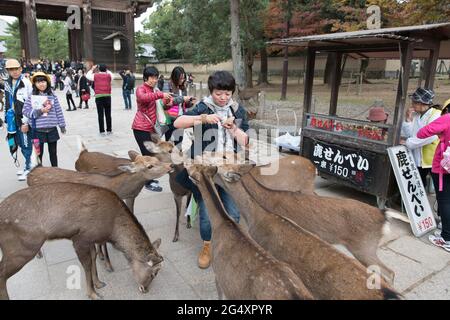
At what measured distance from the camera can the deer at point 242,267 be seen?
1.97 metres

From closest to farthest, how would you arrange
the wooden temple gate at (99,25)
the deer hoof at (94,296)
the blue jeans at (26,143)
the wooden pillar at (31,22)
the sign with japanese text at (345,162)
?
1. the deer hoof at (94,296)
2. the sign with japanese text at (345,162)
3. the blue jeans at (26,143)
4. the wooden pillar at (31,22)
5. the wooden temple gate at (99,25)

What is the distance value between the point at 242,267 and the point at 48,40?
2515 inches

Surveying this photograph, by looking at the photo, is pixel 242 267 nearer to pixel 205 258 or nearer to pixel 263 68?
pixel 205 258

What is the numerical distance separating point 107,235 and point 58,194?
48 cm

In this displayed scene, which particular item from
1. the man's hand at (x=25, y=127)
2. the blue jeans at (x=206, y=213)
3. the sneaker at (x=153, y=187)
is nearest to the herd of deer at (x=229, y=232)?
the blue jeans at (x=206, y=213)

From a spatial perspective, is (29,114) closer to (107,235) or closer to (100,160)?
(100,160)

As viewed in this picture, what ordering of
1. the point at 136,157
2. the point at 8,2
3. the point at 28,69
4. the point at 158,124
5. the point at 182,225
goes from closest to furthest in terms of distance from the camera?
1. the point at 136,157
2. the point at 182,225
3. the point at 158,124
4. the point at 28,69
5. the point at 8,2

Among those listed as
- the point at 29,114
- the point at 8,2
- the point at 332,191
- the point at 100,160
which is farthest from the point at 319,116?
the point at 8,2

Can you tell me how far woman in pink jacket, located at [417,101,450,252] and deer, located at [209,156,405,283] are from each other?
107cm

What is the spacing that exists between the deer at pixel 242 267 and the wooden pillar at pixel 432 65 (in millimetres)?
4007

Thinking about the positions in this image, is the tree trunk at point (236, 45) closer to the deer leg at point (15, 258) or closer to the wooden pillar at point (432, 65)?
the wooden pillar at point (432, 65)

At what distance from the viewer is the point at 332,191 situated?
18.1 ft

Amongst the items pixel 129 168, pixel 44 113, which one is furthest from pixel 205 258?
pixel 44 113

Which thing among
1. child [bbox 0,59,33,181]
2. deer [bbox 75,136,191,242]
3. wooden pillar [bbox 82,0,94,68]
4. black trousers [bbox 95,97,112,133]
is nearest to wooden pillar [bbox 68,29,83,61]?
wooden pillar [bbox 82,0,94,68]
